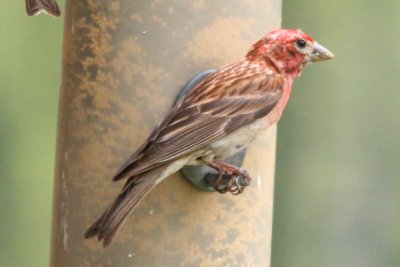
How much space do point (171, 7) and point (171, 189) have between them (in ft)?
2.89

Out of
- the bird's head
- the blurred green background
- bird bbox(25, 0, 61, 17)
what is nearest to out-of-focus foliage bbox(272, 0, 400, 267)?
the blurred green background

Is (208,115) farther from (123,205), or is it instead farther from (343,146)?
(343,146)

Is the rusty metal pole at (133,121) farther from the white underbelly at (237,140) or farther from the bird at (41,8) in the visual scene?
the white underbelly at (237,140)

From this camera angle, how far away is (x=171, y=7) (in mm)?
8555

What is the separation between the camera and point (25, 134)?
12.6 metres

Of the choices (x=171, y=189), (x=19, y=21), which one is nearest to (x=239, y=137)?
(x=171, y=189)

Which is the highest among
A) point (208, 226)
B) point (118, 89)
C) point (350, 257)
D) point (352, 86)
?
point (118, 89)

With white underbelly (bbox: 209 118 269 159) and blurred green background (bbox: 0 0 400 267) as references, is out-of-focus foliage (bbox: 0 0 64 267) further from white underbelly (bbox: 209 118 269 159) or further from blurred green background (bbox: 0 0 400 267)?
white underbelly (bbox: 209 118 269 159)

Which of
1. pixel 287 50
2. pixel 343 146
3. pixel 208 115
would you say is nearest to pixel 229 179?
pixel 208 115

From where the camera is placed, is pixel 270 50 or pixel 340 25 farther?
pixel 340 25

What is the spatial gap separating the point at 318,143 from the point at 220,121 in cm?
430

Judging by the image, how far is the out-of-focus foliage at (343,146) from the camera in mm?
12258

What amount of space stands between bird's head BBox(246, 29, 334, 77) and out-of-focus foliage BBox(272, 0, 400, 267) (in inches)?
137

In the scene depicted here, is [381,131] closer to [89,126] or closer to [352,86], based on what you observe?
[352,86]
